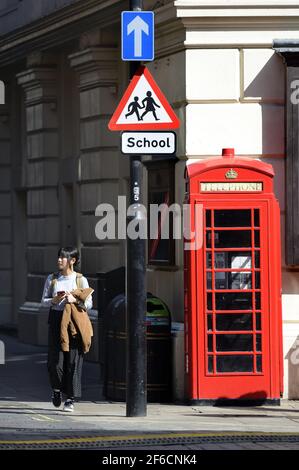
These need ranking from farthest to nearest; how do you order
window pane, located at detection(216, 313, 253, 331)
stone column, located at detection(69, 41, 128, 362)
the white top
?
stone column, located at detection(69, 41, 128, 362) < window pane, located at detection(216, 313, 253, 331) < the white top

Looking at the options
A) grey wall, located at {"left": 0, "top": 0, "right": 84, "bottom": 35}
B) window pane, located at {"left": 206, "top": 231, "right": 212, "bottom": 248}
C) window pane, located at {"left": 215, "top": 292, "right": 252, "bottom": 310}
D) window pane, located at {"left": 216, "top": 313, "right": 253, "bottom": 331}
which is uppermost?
grey wall, located at {"left": 0, "top": 0, "right": 84, "bottom": 35}

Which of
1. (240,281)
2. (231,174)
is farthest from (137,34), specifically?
(240,281)

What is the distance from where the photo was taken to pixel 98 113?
2017cm

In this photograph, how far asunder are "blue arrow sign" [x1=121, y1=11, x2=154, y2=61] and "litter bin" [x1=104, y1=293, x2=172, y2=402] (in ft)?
9.84

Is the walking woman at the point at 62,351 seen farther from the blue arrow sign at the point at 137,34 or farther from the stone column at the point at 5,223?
the stone column at the point at 5,223

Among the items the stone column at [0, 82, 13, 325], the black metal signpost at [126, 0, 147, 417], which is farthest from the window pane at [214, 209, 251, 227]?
the stone column at [0, 82, 13, 325]

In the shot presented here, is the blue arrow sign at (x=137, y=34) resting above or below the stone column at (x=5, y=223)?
above

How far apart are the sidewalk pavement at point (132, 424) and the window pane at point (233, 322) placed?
848mm

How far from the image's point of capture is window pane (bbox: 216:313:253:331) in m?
15.1

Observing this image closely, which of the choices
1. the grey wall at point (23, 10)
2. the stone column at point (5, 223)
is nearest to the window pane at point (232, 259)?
the grey wall at point (23, 10)

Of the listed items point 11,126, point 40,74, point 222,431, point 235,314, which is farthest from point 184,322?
point 11,126

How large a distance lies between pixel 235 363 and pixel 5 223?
1146 cm

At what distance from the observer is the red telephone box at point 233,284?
49.0 feet

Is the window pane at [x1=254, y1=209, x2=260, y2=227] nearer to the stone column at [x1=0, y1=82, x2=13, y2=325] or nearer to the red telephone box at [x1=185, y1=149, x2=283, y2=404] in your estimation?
the red telephone box at [x1=185, y1=149, x2=283, y2=404]
